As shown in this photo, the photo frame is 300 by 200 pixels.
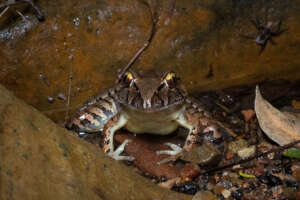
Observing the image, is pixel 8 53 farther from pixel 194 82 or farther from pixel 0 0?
pixel 194 82

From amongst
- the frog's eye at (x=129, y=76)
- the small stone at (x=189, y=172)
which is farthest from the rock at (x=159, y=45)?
the small stone at (x=189, y=172)

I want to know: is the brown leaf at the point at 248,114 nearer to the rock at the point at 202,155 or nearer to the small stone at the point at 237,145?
the small stone at the point at 237,145

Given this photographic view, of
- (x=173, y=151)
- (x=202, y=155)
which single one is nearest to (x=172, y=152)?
(x=173, y=151)

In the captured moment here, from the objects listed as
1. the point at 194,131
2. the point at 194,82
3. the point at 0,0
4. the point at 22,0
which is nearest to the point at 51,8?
the point at 22,0

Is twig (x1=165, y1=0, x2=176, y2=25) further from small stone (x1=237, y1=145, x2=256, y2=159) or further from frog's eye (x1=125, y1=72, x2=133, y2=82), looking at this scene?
small stone (x1=237, y1=145, x2=256, y2=159)

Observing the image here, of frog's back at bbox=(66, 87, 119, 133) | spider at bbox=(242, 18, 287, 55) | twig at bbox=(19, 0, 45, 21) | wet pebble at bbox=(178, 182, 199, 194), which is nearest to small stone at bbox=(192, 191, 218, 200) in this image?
wet pebble at bbox=(178, 182, 199, 194)
